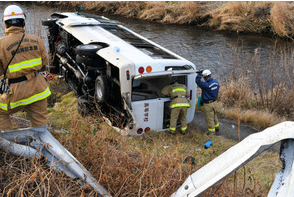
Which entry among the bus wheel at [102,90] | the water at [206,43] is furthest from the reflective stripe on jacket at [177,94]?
the water at [206,43]

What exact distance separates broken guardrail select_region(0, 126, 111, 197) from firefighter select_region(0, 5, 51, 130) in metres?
0.75

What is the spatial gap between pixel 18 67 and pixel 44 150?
48.3 inches

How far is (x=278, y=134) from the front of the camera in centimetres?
200

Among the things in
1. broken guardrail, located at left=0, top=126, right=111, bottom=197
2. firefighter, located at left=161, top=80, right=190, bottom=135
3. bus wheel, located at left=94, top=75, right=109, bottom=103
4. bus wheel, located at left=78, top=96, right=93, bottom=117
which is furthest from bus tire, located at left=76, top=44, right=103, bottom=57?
broken guardrail, located at left=0, top=126, right=111, bottom=197

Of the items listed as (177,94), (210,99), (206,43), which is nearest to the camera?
(177,94)

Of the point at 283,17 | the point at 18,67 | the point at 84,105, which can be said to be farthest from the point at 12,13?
the point at 283,17

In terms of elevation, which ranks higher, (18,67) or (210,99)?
(18,67)

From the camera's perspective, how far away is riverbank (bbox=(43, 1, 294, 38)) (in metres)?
14.6

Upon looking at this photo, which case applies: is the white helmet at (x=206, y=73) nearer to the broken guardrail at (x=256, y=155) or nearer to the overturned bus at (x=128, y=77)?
the overturned bus at (x=128, y=77)

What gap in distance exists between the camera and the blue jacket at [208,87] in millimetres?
6268

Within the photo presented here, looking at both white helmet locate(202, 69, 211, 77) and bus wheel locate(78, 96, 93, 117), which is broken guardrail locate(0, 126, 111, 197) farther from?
white helmet locate(202, 69, 211, 77)

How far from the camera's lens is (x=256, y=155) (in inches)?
78.6

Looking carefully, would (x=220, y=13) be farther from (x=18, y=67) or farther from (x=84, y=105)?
(x=18, y=67)

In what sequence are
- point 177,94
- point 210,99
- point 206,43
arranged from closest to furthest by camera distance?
1. point 177,94
2. point 210,99
3. point 206,43
